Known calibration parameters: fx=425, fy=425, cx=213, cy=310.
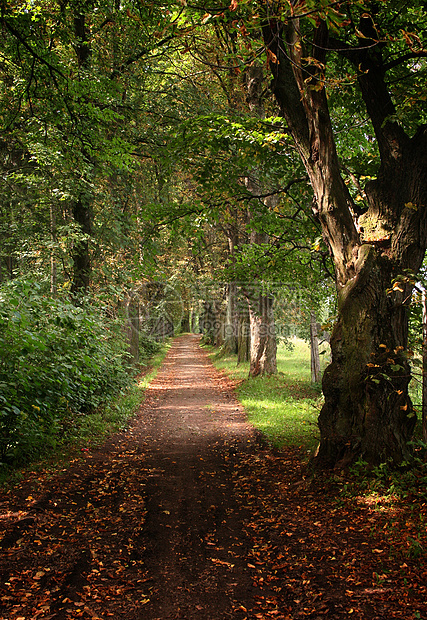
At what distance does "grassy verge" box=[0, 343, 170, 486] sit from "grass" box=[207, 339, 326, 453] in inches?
126

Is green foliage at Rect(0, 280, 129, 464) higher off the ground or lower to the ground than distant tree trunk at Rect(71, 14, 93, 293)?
lower

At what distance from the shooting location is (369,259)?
A: 5.54 meters

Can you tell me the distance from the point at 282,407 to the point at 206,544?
7.55m

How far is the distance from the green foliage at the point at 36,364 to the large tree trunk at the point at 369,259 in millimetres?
3700

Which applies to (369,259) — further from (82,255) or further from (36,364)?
(82,255)

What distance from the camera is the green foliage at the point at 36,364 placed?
550 centimetres

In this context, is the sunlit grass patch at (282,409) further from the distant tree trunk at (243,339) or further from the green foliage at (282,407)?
the distant tree trunk at (243,339)

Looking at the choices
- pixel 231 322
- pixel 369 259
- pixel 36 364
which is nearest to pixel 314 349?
pixel 369 259

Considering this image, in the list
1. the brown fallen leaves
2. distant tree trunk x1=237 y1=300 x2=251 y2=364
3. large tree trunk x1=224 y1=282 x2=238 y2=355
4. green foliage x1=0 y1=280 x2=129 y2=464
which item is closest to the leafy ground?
the brown fallen leaves

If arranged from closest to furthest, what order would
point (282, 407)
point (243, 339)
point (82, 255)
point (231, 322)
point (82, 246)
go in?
point (82, 246) < point (82, 255) < point (282, 407) < point (243, 339) < point (231, 322)

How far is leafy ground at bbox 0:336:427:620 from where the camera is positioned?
326cm

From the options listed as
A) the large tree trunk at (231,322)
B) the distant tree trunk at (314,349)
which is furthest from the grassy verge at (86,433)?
the large tree trunk at (231,322)

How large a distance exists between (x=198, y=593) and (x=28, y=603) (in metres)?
1.30

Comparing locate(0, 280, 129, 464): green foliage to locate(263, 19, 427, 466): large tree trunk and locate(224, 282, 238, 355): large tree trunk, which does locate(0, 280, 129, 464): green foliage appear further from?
locate(224, 282, 238, 355): large tree trunk
